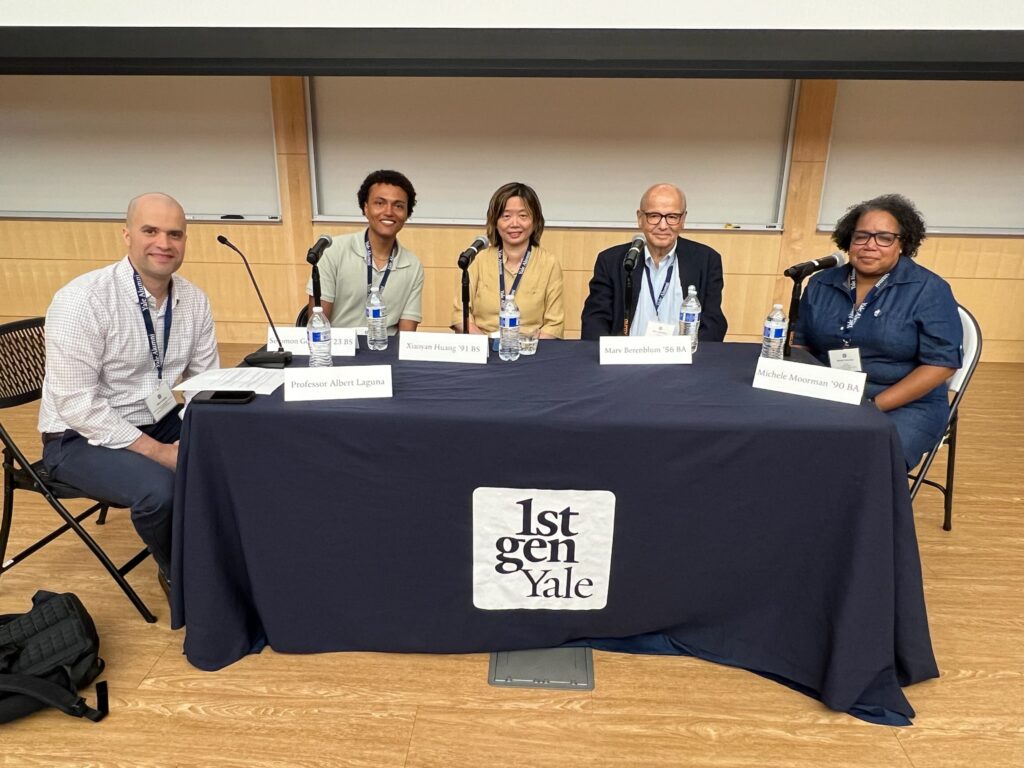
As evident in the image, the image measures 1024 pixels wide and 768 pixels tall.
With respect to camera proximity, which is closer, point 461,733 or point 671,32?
point 461,733

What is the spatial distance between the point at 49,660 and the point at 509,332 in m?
1.39

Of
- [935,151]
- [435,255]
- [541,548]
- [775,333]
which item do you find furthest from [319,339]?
[935,151]

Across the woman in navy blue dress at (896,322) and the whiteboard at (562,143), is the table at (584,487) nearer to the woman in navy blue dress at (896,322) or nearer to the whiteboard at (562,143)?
the woman in navy blue dress at (896,322)

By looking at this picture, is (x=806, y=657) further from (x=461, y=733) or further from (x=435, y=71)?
(x=435, y=71)

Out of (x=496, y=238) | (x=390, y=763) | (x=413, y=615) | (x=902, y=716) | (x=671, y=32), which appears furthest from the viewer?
(x=671, y=32)

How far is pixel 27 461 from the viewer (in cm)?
169

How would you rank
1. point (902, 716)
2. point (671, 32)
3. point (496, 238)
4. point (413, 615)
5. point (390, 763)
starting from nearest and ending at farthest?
point (390, 763), point (902, 716), point (413, 615), point (496, 238), point (671, 32)

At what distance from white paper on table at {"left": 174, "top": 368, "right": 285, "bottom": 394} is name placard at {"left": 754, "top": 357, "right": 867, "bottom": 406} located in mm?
1219

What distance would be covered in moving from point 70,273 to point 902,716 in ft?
18.2

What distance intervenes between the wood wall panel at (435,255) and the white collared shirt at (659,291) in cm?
211

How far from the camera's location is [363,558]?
1.57 metres

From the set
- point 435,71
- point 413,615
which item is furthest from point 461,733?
point 435,71

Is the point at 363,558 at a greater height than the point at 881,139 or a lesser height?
lesser

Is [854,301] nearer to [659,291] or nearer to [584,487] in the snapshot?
[659,291]
